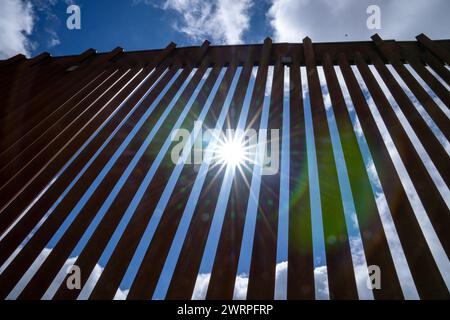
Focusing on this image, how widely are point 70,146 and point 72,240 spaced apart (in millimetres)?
893

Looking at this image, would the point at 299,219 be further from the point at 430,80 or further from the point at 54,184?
the point at 430,80

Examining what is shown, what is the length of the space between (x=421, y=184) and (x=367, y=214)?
415 millimetres

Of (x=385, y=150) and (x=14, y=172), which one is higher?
(x=385, y=150)

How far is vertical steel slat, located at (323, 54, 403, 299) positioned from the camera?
1154 mm

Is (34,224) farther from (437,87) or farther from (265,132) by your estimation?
(437,87)

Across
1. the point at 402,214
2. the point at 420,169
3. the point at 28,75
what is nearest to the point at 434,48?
the point at 420,169

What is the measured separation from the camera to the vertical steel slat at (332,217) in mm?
1171

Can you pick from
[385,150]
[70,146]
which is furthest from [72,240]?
[385,150]

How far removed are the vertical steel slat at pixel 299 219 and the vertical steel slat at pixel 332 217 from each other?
78 mm

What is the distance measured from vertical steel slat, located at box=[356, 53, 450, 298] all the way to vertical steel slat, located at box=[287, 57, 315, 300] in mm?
433

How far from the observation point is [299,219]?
1.41m

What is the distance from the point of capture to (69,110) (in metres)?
2.58
